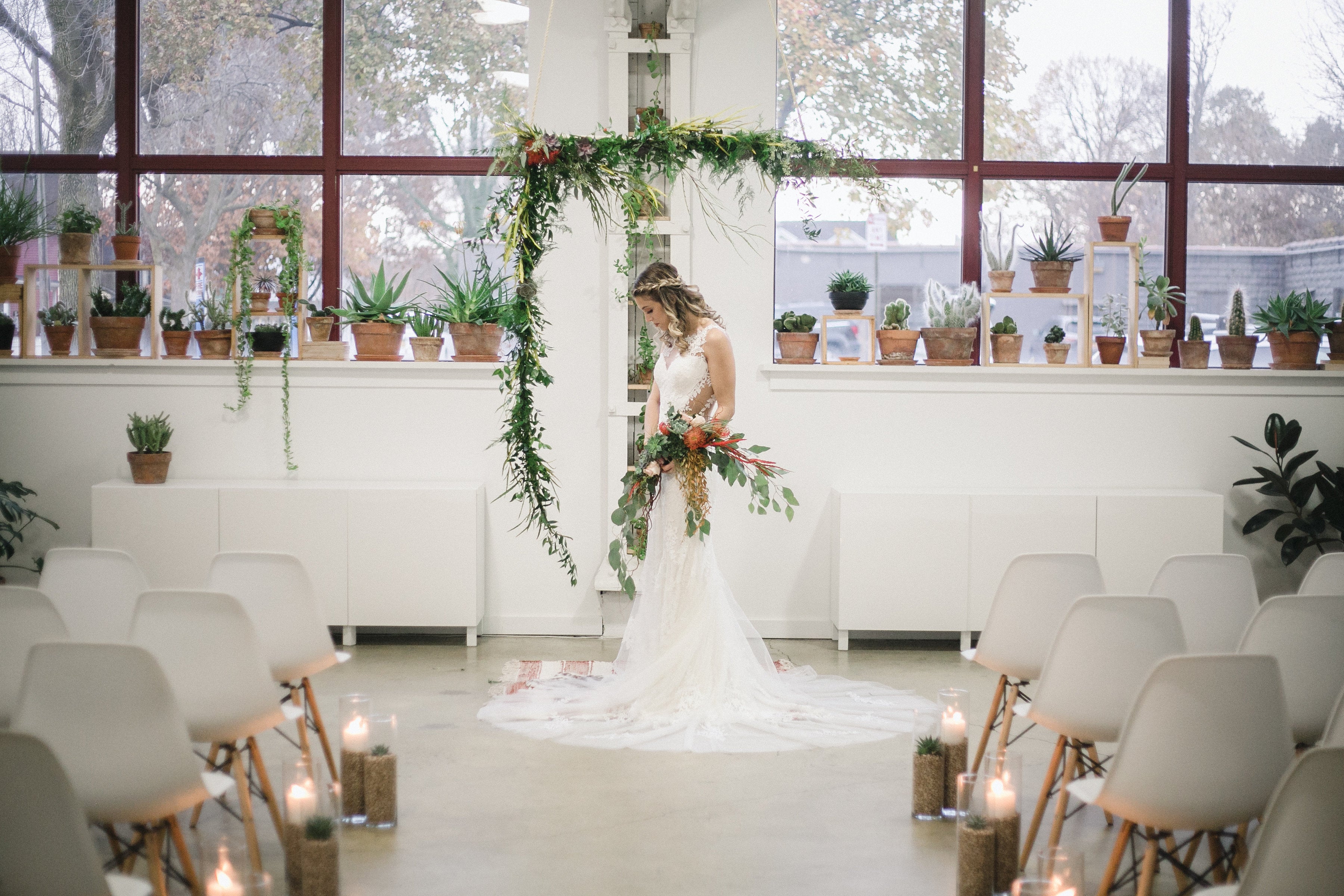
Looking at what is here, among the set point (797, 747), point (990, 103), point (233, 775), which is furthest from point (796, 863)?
point (990, 103)

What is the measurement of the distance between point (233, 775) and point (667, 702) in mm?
1743

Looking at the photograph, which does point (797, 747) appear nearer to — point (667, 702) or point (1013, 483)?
point (667, 702)

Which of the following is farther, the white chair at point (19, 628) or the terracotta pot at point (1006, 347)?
the terracotta pot at point (1006, 347)

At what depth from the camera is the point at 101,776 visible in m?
2.55

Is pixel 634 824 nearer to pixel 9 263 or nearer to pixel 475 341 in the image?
pixel 475 341

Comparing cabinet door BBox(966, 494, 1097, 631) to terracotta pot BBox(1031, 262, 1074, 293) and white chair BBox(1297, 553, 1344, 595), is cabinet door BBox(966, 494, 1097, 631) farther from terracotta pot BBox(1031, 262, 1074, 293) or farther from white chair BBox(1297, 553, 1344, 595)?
white chair BBox(1297, 553, 1344, 595)

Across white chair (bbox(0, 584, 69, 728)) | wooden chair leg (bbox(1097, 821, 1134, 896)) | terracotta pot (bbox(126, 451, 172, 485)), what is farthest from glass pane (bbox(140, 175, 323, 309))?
wooden chair leg (bbox(1097, 821, 1134, 896))

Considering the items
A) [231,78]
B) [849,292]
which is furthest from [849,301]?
[231,78]

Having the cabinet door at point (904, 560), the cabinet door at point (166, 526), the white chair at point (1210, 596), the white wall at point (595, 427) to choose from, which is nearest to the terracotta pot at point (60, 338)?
the white wall at point (595, 427)

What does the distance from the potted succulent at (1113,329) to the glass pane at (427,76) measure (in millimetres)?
3548

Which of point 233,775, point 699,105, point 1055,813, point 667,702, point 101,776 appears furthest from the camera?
point 699,105

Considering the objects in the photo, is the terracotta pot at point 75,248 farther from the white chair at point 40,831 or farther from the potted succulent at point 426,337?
the white chair at point 40,831

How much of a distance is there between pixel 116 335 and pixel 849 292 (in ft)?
13.3

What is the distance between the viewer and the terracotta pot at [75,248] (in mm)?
6480
